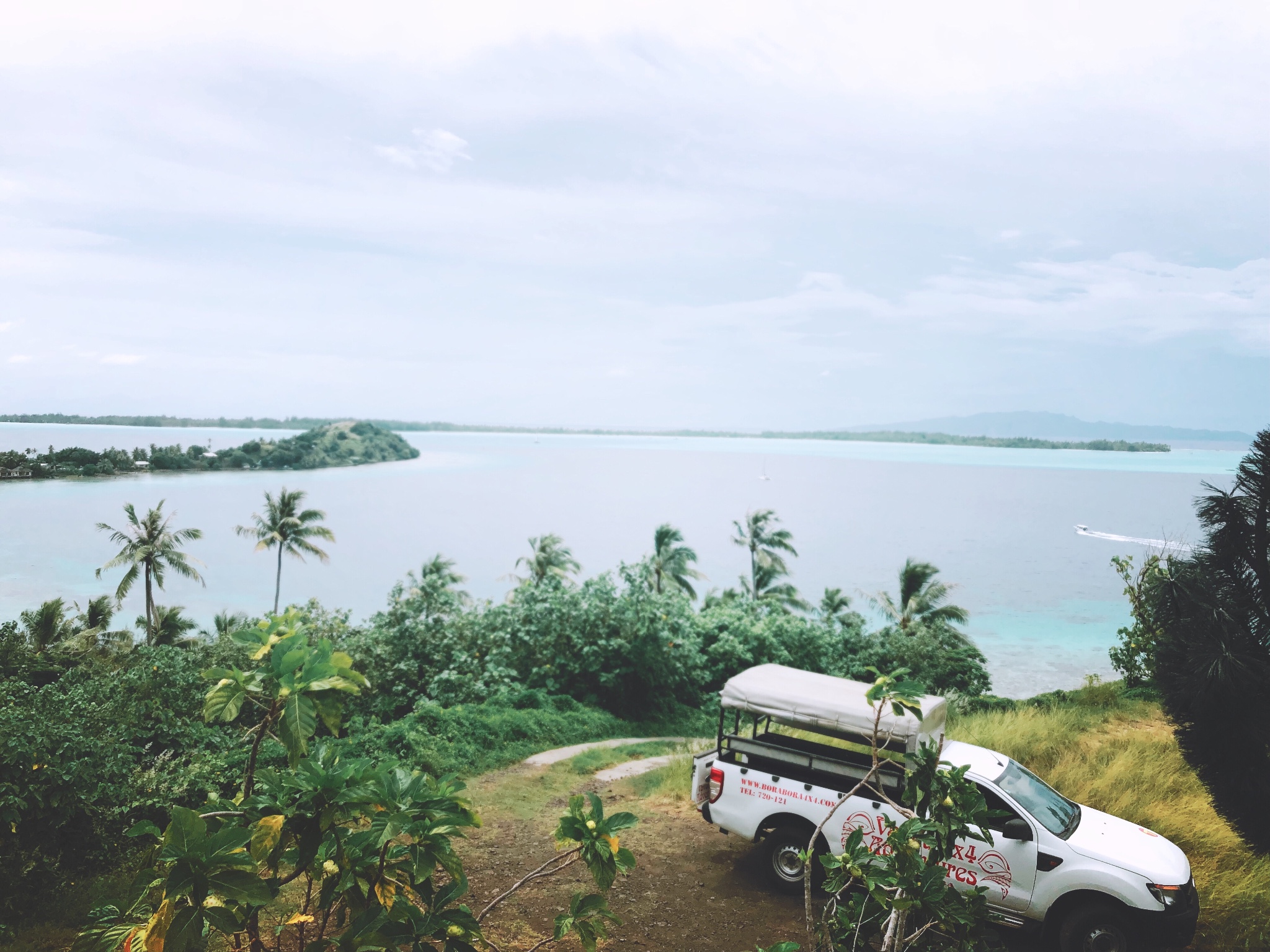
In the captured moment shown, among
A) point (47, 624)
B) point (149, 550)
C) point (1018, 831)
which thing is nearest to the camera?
point (1018, 831)

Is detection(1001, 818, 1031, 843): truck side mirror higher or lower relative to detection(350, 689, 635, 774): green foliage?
higher

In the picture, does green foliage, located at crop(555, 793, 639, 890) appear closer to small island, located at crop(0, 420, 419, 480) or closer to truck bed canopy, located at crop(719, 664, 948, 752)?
truck bed canopy, located at crop(719, 664, 948, 752)

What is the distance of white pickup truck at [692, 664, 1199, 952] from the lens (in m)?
6.46

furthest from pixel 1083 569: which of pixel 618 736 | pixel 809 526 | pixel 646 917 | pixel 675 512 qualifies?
pixel 646 917

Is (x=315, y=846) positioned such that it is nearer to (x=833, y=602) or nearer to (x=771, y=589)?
(x=833, y=602)

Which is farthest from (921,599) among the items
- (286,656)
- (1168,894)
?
(286,656)

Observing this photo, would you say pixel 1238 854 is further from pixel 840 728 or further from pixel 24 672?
pixel 24 672

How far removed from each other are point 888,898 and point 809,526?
14535 centimetres

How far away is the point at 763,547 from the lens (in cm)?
5178

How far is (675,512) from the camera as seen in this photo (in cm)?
17238

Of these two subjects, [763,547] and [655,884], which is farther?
[763,547]

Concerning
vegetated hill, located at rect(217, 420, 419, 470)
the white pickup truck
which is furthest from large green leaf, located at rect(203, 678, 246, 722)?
vegetated hill, located at rect(217, 420, 419, 470)

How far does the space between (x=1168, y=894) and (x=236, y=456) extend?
284 ft

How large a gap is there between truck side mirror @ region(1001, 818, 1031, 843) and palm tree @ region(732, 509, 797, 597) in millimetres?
42697
